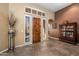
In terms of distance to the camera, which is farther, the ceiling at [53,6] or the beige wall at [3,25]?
the ceiling at [53,6]

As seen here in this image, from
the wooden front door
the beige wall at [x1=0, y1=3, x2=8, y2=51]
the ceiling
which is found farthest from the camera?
the wooden front door

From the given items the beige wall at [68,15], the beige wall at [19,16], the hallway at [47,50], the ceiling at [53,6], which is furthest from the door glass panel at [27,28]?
the beige wall at [68,15]

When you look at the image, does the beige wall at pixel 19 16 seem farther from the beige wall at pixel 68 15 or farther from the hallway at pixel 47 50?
the beige wall at pixel 68 15

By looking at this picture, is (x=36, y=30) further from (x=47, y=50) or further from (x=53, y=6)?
(x=53, y=6)

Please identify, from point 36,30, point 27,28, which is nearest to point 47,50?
point 36,30

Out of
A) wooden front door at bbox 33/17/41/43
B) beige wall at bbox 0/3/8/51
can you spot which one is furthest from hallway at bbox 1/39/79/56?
beige wall at bbox 0/3/8/51

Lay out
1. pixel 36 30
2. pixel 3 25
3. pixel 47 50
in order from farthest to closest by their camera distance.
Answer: pixel 36 30 → pixel 47 50 → pixel 3 25

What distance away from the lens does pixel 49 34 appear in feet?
11.3

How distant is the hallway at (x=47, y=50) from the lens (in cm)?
317

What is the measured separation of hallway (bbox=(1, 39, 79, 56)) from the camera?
3.17 m

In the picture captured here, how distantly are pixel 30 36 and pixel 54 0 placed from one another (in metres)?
1.15

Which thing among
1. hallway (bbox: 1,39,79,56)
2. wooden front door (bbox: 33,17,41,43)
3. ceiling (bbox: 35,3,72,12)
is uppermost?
ceiling (bbox: 35,3,72,12)

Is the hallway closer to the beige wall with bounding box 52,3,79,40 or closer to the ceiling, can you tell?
the beige wall with bounding box 52,3,79,40

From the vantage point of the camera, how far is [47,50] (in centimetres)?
325
